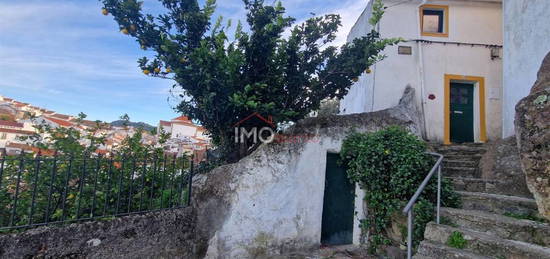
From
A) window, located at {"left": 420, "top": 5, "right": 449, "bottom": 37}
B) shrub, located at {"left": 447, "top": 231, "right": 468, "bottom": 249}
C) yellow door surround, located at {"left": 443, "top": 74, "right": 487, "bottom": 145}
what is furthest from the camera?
window, located at {"left": 420, "top": 5, "right": 449, "bottom": 37}

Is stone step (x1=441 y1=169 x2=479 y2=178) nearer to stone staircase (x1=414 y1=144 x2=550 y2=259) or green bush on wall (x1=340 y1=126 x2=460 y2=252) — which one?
stone staircase (x1=414 y1=144 x2=550 y2=259)

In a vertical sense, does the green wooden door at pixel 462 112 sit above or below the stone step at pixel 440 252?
above

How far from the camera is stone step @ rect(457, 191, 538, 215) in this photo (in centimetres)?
339

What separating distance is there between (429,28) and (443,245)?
6.99 metres

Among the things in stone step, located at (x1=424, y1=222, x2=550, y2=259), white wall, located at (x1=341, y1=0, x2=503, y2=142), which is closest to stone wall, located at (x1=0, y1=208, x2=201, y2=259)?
stone step, located at (x1=424, y1=222, x2=550, y2=259)

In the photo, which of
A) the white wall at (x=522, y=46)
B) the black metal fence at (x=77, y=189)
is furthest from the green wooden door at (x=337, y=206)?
the white wall at (x=522, y=46)

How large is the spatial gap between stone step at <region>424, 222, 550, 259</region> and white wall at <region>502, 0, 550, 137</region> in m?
3.93

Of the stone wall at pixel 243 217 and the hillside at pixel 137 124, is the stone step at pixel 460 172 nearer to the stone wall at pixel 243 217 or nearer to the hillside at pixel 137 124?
the stone wall at pixel 243 217

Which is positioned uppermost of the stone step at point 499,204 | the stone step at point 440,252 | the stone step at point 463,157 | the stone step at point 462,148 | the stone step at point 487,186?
the stone step at point 462,148

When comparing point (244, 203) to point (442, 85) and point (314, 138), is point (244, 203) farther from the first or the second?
point (442, 85)

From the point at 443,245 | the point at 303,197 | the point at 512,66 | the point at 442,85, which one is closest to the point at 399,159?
the point at 443,245

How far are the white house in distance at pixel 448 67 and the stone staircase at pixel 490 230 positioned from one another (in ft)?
11.6

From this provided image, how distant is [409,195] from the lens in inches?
160

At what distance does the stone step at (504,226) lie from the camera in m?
2.87
